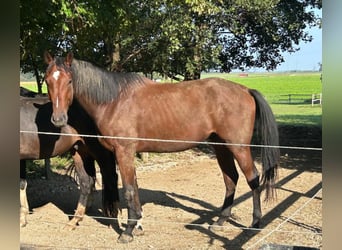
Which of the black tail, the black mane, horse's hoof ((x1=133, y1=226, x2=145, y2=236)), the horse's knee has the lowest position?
horse's hoof ((x1=133, y1=226, x2=145, y2=236))

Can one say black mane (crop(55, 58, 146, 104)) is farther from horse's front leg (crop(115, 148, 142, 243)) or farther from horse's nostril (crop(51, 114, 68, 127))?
horse's front leg (crop(115, 148, 142, 243))

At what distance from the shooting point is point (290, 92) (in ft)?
40.9

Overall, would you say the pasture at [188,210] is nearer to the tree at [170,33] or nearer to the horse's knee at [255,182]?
the horse's knee at [255,182]

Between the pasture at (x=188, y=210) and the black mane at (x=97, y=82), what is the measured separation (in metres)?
1.22

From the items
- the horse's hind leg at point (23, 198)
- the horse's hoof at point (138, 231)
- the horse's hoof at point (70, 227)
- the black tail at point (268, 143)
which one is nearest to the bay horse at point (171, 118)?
the black tail at point (268, 143)

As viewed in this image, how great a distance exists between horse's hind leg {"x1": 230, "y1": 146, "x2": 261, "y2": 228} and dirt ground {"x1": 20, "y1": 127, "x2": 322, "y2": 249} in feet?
0.54

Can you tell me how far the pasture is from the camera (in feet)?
11.8

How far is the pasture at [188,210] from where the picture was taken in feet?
11.8

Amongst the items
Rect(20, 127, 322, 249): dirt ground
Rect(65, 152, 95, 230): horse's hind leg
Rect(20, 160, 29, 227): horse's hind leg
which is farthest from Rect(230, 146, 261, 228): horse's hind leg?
Rect(20, 160, 29, 227): horse's hind leg

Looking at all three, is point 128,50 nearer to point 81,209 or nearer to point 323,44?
point 81,209

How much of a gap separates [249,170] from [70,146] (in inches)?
65.0

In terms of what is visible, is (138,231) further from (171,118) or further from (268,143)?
(268,143)

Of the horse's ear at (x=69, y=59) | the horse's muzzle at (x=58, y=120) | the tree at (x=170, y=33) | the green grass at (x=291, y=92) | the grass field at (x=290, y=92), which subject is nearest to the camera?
the horse's muzzle at (x=58, y=120)

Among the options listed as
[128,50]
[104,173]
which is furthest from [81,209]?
[128,50]
